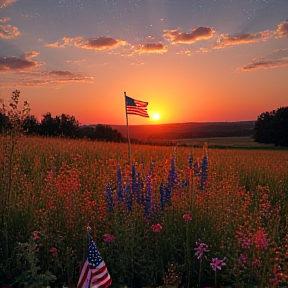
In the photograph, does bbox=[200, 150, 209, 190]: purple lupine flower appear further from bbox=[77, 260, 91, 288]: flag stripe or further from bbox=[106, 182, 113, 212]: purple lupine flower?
bbox=[77, 260, 91, 288]: flag stripe

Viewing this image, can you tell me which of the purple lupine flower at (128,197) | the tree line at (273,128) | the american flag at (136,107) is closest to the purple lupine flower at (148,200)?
the purple lupine flower at (128,197)

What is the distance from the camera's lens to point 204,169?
5.92 meters

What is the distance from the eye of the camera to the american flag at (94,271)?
3.76 metres

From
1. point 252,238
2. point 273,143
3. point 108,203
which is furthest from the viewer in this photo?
point 273,143

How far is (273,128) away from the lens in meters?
48.8

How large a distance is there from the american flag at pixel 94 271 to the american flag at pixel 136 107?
200 inches

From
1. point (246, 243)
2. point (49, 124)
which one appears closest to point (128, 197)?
point (246, 243)

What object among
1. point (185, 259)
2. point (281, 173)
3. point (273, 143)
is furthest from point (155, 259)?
point (273, 143)

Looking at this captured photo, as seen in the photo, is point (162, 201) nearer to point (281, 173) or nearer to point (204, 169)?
point (204, 169)

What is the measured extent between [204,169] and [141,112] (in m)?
3.21

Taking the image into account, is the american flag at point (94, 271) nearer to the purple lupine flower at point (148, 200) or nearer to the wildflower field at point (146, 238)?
the wildflower field at point (146, 238)

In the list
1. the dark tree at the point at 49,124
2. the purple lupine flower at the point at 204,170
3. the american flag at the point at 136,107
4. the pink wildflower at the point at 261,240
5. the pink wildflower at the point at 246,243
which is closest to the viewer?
the pink wildflower at the point at 261,240

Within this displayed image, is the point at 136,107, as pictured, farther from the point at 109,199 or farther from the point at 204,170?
the point at 109,199

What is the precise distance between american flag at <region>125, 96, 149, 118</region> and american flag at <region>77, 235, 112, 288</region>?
5.07m
